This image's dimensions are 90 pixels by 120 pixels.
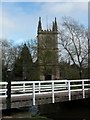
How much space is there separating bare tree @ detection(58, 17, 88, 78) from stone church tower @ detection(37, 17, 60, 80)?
0.59 metres

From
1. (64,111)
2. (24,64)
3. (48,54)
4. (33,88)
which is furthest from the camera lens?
(48,54)

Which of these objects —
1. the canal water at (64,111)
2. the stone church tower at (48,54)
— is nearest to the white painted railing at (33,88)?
the canal water at (64,111)

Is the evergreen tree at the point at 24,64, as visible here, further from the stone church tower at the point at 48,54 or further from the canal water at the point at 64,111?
the canal water at the point at 64,111

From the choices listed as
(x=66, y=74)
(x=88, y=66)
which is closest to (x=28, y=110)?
(x=88, y=66)


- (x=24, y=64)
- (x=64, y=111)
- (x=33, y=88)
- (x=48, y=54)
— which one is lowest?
(x=64, y=111)

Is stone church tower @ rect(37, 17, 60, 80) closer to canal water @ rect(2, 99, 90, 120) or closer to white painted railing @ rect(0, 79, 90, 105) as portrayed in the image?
white painted railing @ rect(0, 79, 90, 105)

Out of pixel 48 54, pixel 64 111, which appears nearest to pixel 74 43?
pixel 48 54

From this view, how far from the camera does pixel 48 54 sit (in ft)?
66.2

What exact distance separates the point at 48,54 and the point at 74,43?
185 centimetres

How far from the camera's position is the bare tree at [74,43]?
1908 centimetres

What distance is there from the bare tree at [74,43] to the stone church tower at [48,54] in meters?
0.59

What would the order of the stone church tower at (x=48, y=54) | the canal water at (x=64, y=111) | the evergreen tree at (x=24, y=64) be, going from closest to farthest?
1. the canal water at (x=64, y=111)
2. the evergreen tree at (x=24, y=64)
3. the stone church tower at (x=48, y=54)

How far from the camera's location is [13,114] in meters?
9.34

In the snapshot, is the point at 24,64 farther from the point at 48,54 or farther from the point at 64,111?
the point at 64,111
